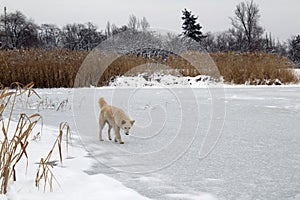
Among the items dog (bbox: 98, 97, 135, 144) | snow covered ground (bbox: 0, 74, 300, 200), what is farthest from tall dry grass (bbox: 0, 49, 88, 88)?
dog (bbox: 98, 97, 135, 144)

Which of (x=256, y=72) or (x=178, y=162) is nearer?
Result: (x=178, y=162)

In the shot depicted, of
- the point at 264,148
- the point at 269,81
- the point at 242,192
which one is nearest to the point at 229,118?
the point at 264,148

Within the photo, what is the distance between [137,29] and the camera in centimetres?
1775

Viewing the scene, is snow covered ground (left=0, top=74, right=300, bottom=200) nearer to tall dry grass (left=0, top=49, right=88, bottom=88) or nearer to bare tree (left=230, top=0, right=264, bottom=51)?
tall dry grass (left=0, top=49, right=88, bottom=88)

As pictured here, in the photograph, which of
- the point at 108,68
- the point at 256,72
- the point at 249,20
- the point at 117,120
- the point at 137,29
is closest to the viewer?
the point at 117,120

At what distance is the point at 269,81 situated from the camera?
9.85 m

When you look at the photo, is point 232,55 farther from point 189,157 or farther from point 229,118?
point 189,157

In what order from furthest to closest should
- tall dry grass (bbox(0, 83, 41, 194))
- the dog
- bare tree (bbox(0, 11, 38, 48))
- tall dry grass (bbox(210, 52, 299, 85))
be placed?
bare tree (bbox(0, 11, 38, 48)) → tall dry grass (bbox(210, 52, 299, 85)) → the dog → tall dry grass (bbox(0, 83, 41, 194))

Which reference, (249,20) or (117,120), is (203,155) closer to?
(117,120)

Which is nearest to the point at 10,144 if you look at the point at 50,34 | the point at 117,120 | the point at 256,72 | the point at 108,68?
the point at 117,120

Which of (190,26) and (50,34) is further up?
(50,34)

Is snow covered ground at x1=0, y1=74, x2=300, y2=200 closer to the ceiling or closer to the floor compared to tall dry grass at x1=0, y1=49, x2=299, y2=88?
closer to the floor

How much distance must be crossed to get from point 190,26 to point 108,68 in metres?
20.8

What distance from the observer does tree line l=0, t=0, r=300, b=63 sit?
26.1 meters
